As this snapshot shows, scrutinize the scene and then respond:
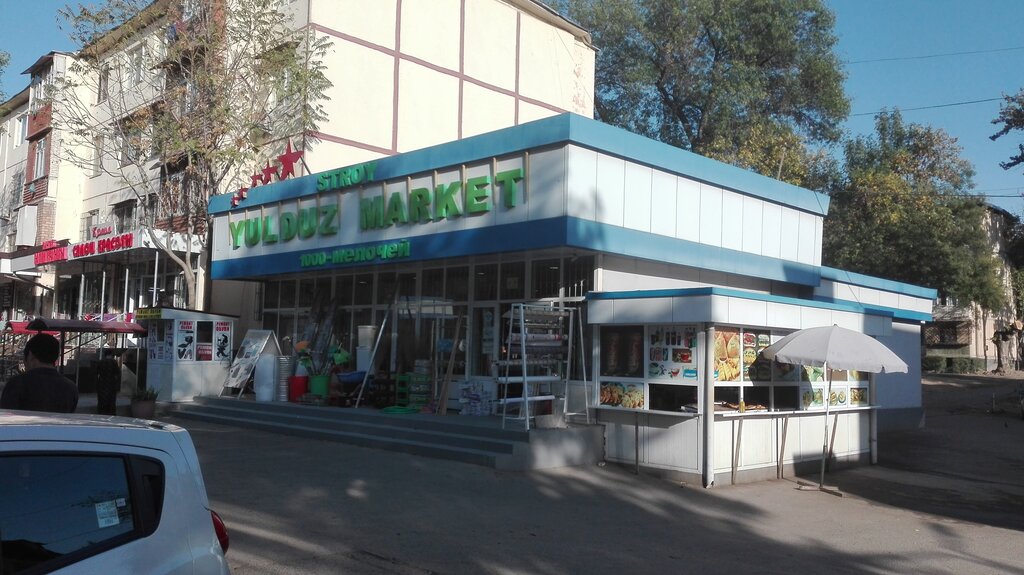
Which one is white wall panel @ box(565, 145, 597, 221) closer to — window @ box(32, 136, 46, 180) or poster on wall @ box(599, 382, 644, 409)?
poster on wall @ box(599, 382, 644, 409)

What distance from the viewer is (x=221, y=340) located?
19797 mm

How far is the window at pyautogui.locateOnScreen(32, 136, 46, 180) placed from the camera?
3290 cm

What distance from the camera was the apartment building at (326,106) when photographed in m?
22.2

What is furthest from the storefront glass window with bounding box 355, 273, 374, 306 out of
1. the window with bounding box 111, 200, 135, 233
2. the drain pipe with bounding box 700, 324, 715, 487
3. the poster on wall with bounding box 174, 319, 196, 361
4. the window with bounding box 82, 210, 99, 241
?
the window with bounding box 82, 210, 99, 241

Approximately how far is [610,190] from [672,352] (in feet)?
9.43

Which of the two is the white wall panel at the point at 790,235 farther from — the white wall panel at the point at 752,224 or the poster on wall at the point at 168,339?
the poster on wall at the point at 168,339

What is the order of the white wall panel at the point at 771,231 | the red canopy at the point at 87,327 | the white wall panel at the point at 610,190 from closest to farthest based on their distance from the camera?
the white wall panel at the point at 610,190 < the white wall panel at the point at 771,231 < the red canopy at the point at 87,327

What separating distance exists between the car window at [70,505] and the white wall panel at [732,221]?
1367cm

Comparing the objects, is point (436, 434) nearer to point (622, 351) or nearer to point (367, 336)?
point (622, 351)

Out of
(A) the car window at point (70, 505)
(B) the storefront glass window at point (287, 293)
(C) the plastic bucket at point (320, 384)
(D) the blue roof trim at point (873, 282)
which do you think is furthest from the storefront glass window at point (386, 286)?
(A) the car window at point (70, 505)

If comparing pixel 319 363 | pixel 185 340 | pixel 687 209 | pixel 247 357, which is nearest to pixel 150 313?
pixel 185 340

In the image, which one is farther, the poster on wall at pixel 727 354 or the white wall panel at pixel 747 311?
the poster on wall at pixel 727 354

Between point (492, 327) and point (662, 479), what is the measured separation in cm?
469

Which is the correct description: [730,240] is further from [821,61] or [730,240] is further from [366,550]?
[821,61]
